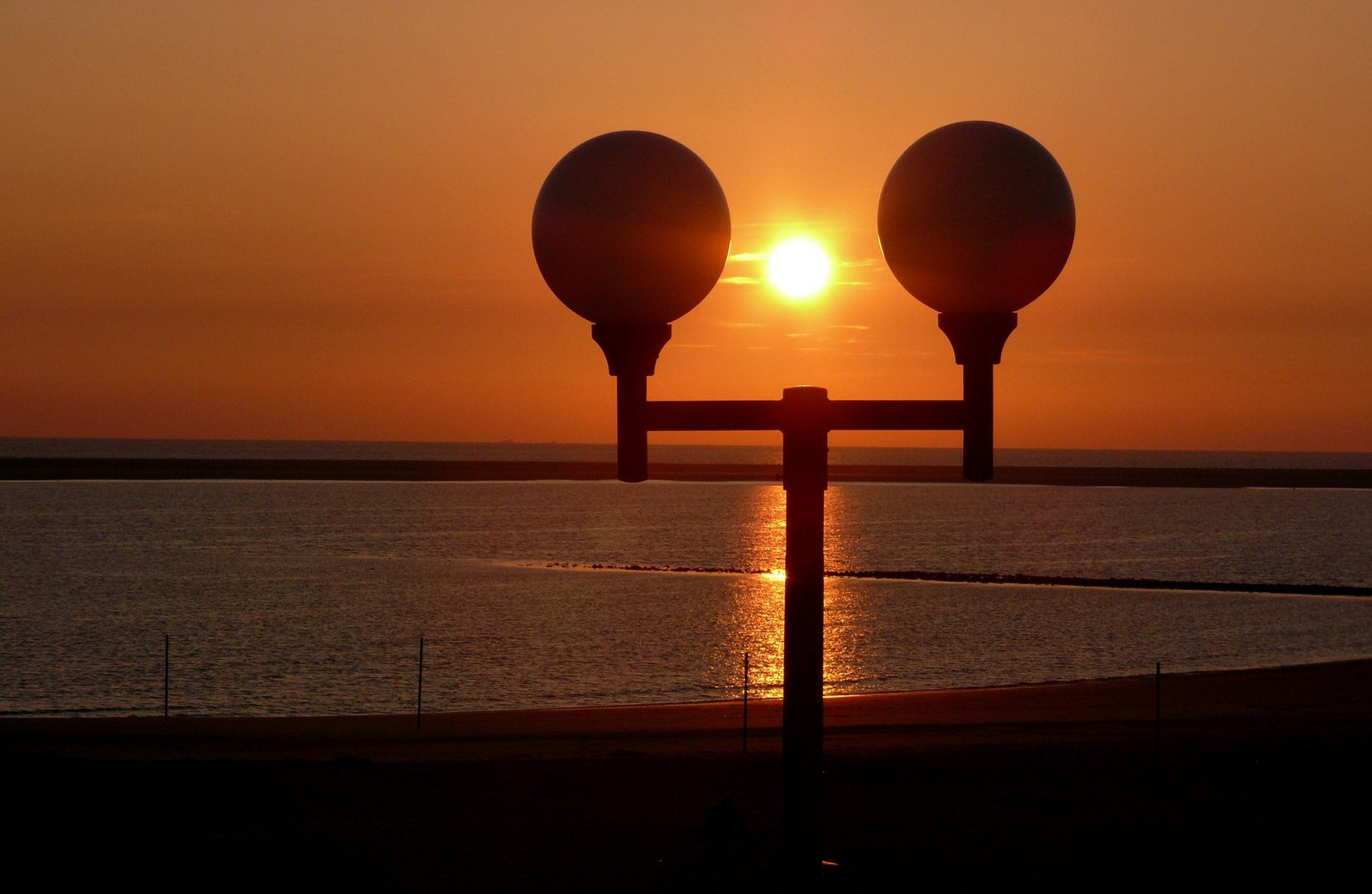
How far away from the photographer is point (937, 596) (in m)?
70.7

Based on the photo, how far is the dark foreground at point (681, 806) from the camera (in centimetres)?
1595

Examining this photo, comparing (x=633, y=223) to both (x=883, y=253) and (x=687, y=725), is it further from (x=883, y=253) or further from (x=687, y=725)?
(x=687, y=725)

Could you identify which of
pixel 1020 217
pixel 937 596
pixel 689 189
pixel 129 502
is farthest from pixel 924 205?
pixel 129 502

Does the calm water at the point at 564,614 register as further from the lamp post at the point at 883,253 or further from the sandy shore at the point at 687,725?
the lamp post at the point at 883,253

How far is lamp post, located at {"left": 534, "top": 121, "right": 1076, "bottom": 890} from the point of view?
4.17 metres

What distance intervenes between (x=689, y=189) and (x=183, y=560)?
96.6 m

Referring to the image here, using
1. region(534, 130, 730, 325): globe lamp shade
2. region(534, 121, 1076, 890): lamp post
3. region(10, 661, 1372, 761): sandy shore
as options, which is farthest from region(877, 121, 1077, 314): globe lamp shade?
region(10, 661, 1372, 761): sandy shore

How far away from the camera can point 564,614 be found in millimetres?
61844

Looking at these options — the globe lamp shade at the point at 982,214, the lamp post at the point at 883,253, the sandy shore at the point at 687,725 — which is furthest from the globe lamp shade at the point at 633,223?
the sandy shore at the point at 687,725

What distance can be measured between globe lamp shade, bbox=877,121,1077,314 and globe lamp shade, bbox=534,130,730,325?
671 millimetres

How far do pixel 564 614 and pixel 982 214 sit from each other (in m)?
58.7

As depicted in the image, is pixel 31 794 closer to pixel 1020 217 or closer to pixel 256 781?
pixel 256 781

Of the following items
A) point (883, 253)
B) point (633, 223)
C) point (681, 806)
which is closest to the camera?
point (633, 223)

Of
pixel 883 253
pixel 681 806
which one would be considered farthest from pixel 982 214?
pixel 681 806
